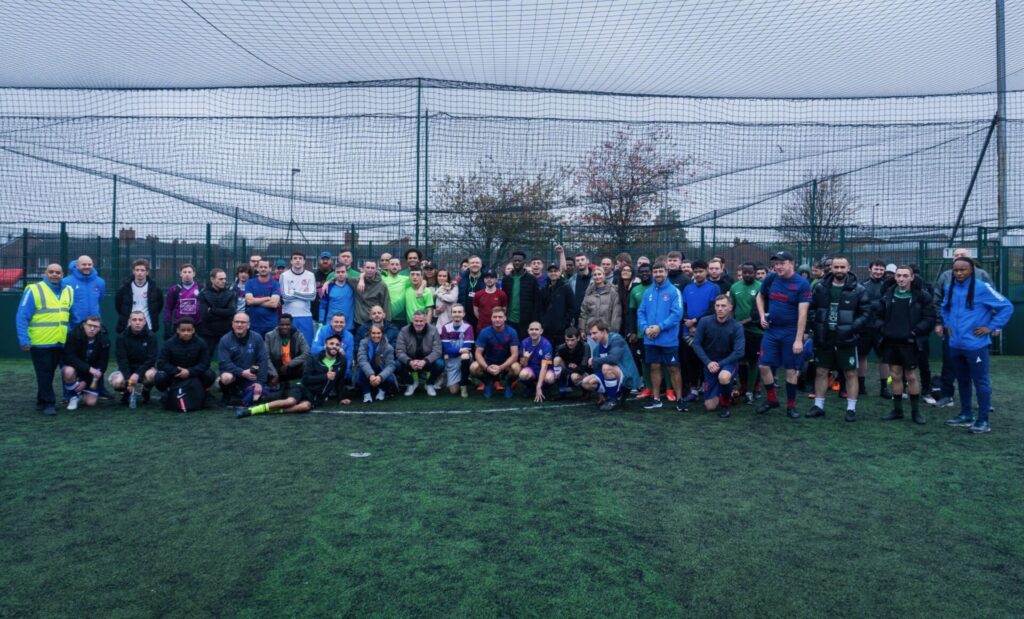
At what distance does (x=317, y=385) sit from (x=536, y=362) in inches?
102

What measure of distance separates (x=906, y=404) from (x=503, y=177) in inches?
257

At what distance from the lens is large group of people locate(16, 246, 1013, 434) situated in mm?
7336

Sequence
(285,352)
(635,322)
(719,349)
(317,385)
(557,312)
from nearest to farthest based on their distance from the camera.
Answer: (719,349) → (317,385) → (285,352) → (635,322) → (557,312)

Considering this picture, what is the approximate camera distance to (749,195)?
38.9 ft

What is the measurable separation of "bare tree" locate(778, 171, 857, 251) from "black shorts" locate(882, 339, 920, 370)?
4.68 meters

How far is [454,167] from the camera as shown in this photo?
1137cm

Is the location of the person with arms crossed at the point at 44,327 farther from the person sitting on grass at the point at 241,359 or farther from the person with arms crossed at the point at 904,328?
the person with arms crossed at the point at 904,328

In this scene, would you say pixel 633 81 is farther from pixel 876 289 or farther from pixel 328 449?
pixel 328 449

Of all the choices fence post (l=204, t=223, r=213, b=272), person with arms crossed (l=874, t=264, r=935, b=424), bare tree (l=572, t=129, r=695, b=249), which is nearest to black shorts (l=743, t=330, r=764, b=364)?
person with arms crossed (l=874, t=264, r=935, b=424)

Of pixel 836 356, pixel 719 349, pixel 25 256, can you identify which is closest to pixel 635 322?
pixel 719 349

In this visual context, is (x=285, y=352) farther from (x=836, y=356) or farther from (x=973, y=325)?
(x=973, y=325)

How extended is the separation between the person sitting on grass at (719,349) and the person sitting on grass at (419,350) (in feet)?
10.4

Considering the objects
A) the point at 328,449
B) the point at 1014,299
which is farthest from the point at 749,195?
the point at 328,449

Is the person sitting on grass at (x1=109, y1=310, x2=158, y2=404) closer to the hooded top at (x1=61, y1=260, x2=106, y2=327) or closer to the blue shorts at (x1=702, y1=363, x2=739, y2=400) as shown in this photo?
the hooded top at (x1=61, y1=260, x2=106, y2=327)
